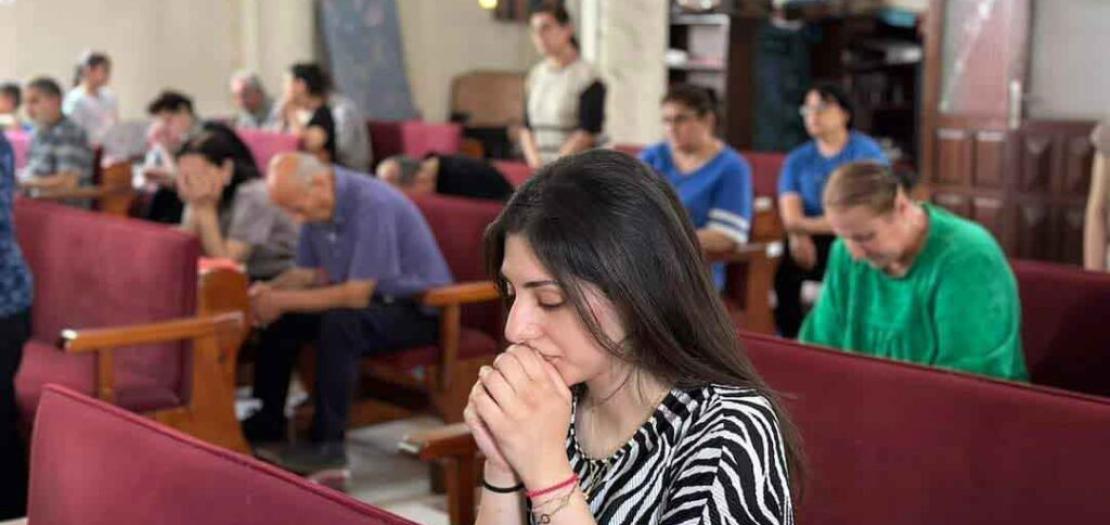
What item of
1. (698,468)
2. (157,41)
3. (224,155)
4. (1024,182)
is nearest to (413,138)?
(157,41)

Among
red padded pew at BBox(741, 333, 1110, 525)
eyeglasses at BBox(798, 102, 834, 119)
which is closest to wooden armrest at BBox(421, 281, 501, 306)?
eyeglasses at BBox(798, 102, 834, 119)

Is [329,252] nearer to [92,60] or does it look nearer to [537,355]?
[537,355]

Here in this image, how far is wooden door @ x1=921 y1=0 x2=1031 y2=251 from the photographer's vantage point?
26.6 feet

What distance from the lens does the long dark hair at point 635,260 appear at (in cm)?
150

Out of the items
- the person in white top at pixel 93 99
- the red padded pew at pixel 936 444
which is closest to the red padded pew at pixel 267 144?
the person in white top at pixel 93 99

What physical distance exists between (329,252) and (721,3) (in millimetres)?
6534

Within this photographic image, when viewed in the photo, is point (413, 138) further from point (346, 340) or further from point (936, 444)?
point (936, 444)

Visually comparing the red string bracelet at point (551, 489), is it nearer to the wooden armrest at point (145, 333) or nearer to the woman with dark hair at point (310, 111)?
the wooden armrest at point (145, 333)

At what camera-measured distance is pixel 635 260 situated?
4.93ft

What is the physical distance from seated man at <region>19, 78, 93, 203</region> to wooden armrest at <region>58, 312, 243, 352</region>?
4323 mm

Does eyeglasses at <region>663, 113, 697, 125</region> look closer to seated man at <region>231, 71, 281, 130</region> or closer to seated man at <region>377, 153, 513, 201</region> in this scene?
seated man at <region>377, 153, 513, 201</region>

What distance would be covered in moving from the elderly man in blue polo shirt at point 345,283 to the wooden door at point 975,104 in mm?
4424

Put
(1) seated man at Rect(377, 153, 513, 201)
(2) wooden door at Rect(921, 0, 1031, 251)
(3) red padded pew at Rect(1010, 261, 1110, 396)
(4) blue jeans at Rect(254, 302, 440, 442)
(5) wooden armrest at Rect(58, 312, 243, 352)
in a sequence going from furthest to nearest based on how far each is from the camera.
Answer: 1. (2) wooden door at Rect(921, 0, 1031, 251)
2. (1) seated man at Rect(377, 153, 513, 201)
3. (4) blue jeans at Rect(254, 302, 440, 442)
4. (5) wooden armrest at Rect(58, 312, 243, 352)
5. (3) red padded pew at Rect(1010, 261, 1110, 396)

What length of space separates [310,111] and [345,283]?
398 cm
